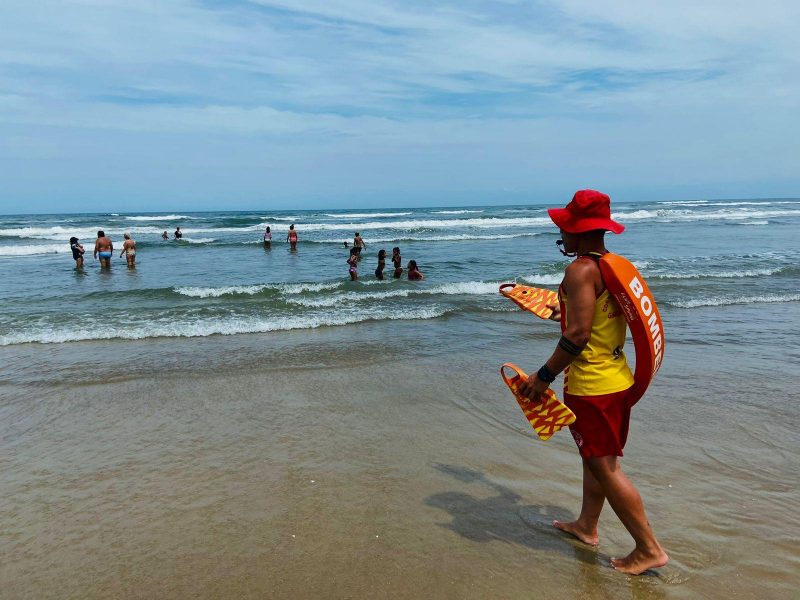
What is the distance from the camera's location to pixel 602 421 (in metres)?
2.79

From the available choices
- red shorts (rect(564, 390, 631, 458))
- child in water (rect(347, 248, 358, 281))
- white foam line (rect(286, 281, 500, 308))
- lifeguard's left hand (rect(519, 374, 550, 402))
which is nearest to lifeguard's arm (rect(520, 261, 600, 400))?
lifeguard's left hand (rect(519, 374, 550, 402))

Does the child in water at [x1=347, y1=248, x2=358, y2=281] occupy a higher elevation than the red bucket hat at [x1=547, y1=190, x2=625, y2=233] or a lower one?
lower

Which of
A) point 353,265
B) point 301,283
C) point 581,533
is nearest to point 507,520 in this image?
point 581,533

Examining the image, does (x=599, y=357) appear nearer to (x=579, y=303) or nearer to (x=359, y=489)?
(x=579, y=303)

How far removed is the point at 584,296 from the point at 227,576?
7.34 feet

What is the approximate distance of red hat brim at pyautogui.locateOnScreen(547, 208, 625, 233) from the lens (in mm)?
2709

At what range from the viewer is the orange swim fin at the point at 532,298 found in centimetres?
319

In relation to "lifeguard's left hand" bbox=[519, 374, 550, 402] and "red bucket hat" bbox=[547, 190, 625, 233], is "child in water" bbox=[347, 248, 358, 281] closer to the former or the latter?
"lifeguard's left hand" bbox=[519, 374, 550, 402]

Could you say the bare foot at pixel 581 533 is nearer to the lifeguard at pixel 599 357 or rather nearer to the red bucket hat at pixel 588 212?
the lifeguard at pixel 599 357

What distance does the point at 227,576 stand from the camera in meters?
2.85

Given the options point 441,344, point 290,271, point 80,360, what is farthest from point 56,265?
point 441,344

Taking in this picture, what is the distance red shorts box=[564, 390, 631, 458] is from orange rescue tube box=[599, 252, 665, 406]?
0.16 meters

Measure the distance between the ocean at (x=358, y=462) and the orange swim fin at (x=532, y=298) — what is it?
4.21 feet

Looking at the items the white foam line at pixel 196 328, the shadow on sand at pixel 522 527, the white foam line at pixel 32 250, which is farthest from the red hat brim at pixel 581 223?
the white foam line at pixel 32 250
